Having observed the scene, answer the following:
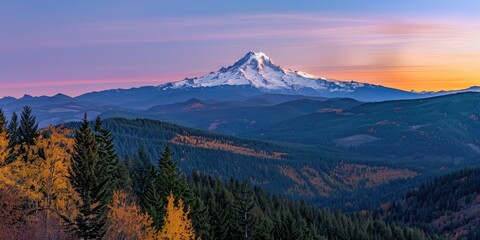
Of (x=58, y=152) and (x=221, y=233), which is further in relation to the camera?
(x=221, y=233)

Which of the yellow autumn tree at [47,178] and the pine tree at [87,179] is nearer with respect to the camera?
the pine tree at [87,179]

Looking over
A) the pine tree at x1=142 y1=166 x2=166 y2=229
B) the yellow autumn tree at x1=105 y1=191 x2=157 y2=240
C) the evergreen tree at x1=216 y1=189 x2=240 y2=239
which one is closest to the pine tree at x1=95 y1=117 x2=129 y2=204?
the pine tree at x1=142 y1=166 x2=166 y2=229

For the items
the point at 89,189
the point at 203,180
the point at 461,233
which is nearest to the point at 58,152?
the point at 89,189

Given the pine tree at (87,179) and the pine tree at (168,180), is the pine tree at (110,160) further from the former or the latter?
the pine tree at (87,179)

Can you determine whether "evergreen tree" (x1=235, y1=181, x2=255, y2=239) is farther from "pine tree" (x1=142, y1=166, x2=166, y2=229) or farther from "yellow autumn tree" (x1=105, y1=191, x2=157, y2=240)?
"yellow autumn tree" (x1=105, y1=191, x2=157, y2=240)

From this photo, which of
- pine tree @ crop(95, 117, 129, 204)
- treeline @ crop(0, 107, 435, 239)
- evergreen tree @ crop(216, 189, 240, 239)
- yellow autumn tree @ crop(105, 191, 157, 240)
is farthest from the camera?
evergreen tree @ crop(216, 189, 240, 239)

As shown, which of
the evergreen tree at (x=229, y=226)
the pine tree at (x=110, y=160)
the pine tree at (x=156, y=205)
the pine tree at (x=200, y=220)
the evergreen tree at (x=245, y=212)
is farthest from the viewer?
the evergreen tree at (x=229, y=226)

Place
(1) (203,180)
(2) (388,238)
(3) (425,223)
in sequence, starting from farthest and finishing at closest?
(3) (425,223) < (2) (388,238) < (1) (203,180)

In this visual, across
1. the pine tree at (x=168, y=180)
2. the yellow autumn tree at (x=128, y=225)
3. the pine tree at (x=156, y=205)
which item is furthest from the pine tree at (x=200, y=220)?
the yellow autumn tree at (x=128, y=225)

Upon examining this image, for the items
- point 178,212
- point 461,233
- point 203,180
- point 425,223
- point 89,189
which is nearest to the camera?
point 89,189

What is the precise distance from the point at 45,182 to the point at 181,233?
653 inches

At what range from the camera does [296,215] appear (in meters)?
121

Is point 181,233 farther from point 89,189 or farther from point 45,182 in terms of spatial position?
point 45,182

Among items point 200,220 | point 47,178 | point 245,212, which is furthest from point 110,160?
point 245,212
